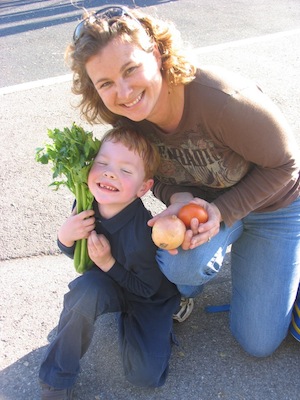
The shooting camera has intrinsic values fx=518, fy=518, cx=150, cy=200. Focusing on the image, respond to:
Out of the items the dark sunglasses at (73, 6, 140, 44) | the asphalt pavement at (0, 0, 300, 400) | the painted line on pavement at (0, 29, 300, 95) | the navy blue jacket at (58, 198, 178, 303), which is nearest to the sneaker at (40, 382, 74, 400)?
the asphalt pavement at (0, 0, 300, 400)

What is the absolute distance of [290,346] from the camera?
8.66ft

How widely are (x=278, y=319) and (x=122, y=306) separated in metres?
0.77

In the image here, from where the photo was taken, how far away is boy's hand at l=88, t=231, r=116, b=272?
7.77 feet

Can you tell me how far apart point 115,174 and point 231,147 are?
1.75ft

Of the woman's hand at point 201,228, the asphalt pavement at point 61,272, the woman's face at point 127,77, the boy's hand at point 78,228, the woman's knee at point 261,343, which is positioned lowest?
the asphalt pavement at point 61,272

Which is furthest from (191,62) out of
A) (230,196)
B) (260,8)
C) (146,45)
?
(260,8)

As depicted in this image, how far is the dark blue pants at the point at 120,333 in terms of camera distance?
2328 mm

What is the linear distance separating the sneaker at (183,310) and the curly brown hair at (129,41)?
3.66 feet

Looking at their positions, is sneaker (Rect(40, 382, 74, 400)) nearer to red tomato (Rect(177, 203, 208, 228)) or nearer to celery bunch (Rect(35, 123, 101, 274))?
celery bunch (Rect(35, 123, 101, 274))

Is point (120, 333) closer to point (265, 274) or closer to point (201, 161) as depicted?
point (265, 274)

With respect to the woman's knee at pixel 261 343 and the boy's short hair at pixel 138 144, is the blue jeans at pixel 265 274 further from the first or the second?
the boy's short hair at pixel 138 144

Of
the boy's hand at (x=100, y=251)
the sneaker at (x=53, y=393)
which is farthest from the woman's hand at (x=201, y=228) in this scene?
the sneaker at (x=53, y=393)

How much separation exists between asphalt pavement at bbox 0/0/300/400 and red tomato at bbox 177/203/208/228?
75 centimetres

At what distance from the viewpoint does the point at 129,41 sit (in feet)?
6.88
